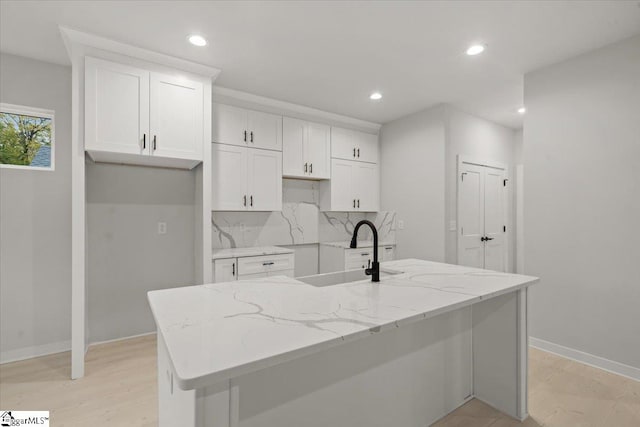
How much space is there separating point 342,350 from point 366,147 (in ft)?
11.9

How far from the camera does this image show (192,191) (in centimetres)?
343

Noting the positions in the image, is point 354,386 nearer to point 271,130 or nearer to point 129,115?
point 129,115

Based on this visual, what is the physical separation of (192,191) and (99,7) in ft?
5.82

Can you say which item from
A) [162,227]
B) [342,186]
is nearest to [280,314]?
[162,227]

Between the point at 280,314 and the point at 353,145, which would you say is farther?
the point at 353,145

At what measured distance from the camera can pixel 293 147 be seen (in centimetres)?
390

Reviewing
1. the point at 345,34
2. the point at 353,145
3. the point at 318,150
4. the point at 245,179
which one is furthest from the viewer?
the point at 353,145

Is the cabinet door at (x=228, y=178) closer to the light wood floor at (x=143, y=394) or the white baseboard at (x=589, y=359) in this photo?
the light wood floor at (x=143, y=394)

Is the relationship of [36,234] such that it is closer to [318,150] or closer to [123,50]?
[123,50]

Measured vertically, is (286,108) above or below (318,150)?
above

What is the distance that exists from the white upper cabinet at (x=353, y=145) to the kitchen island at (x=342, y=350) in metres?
2.42

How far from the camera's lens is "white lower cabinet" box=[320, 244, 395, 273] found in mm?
4074

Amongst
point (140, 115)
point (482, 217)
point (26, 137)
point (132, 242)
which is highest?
point (140, 115)

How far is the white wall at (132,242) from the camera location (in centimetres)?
299
